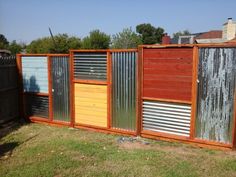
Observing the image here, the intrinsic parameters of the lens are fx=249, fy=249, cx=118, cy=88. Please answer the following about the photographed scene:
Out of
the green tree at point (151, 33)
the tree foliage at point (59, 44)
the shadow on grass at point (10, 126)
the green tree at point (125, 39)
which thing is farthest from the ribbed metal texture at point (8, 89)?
the green tree at point (151, 33)

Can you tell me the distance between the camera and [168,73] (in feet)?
16.9

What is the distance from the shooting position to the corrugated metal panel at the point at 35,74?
664 centimetres

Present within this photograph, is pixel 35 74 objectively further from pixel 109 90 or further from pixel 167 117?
pixel 167 117

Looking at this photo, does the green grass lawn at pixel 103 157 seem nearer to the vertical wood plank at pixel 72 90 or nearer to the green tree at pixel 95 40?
the vertical wood plank at pixel 72 90

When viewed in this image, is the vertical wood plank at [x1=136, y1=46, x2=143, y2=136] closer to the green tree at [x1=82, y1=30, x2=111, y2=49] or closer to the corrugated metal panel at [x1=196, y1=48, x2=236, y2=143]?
the corrugated metal panel at [x1=196, y1=48, x2=236, y2=143]

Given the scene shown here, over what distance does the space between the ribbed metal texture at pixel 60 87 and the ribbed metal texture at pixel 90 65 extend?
35 cm

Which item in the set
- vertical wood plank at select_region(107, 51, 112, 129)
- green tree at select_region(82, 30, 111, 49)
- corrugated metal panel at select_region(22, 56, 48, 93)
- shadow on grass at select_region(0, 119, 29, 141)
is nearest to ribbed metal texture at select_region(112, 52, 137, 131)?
vertical wood plank at select_region(107, 51, 112, 129)

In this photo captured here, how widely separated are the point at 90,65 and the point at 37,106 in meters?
2.19

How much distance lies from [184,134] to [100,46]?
2044 cm

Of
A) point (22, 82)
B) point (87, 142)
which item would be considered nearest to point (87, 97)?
point (87, 142)

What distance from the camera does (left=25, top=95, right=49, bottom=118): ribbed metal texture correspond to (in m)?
6.83

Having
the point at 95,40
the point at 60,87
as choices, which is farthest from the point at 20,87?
the point at 95,40

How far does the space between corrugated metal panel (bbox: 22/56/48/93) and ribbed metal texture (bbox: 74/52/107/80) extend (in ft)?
3.37

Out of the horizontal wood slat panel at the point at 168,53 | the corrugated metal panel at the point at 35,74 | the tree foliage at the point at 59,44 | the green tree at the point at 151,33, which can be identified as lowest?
the corrugated metal panel at the point at 35,74
